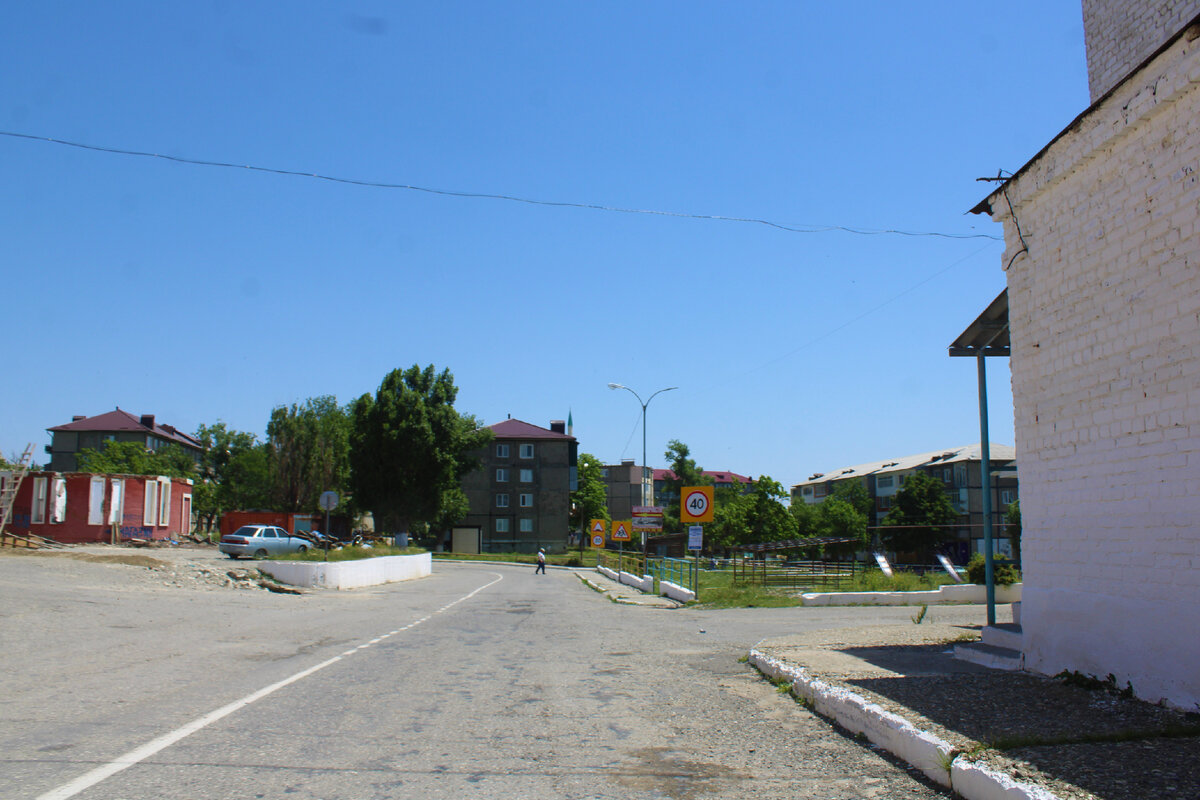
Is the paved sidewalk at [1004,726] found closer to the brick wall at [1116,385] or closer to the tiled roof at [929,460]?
the brick wall at [1116,385]

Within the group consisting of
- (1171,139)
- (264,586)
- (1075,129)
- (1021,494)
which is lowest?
(264,586)

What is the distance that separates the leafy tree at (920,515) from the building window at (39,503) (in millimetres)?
71167

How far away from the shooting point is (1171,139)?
7.00m

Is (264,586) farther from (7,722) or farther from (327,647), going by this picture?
(7,722)

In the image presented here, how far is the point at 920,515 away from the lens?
84.8 metres

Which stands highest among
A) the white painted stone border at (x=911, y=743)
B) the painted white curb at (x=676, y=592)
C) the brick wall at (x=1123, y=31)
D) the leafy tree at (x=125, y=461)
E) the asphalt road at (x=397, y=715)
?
the brick wall at (x=1123, y=31)

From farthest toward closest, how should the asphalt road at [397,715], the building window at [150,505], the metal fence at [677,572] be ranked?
the building window at [150,505] → the metal fence at [677,572] → the asphalt road at [397,715]

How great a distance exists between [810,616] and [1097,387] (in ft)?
37.3

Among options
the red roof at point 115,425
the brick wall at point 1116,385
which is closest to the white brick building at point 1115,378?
the brick wall at point 1116,385

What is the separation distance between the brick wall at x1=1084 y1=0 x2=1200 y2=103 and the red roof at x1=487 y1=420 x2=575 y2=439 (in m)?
74.4

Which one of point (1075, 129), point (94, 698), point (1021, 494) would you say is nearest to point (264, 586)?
point (94, 698)

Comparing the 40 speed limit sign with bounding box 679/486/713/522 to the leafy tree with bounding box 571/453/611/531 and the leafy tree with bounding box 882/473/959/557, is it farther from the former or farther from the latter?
the leafy tree with bounding box 571/453/611/531

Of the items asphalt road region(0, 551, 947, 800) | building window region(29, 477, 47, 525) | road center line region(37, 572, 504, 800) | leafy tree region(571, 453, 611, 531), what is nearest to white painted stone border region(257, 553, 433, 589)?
asphalt road region(0, 551, 947, 800)

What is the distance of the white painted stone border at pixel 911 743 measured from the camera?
457cm
